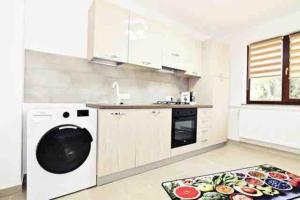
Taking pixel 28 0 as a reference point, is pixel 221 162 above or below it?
below

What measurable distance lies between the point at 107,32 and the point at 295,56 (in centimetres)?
315

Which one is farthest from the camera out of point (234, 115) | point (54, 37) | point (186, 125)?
point (234, 115)

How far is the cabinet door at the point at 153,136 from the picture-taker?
211 cm

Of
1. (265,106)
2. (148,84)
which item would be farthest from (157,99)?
(265,106)

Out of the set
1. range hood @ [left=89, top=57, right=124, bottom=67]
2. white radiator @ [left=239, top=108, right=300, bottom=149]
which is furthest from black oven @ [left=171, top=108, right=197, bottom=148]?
white radiator @ [left=239, top=108, right=300, bottom=149]

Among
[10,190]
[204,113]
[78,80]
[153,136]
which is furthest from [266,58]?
[10,190]

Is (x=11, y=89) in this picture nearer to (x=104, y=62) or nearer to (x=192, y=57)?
→ (x=104, y=62)

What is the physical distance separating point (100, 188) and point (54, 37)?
1845 millimetres

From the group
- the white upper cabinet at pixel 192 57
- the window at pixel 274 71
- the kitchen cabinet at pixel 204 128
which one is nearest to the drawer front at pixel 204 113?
the kitchen cabinet at pixel 204 128

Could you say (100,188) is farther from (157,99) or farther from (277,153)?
(277,153)

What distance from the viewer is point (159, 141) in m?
2.32

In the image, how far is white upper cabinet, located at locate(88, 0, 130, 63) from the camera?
2.08 metres

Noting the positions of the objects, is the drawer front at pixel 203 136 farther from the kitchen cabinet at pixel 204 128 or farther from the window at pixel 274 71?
the window at pixel 274 71

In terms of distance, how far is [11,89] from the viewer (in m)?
1.62
